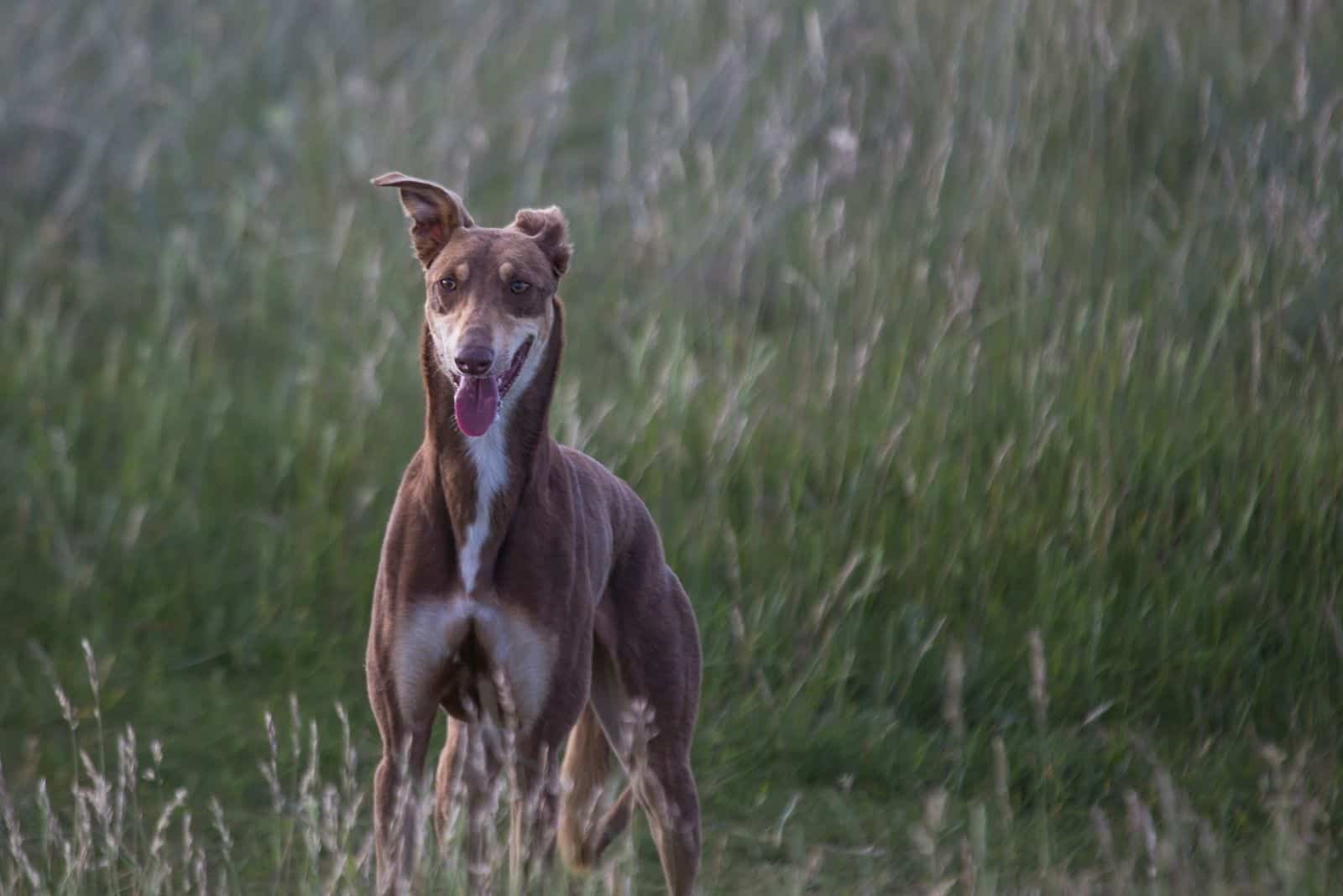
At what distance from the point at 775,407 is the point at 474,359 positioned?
326 cm

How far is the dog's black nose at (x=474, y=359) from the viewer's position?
134 inches

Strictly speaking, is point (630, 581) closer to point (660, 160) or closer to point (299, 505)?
point (299, 505)

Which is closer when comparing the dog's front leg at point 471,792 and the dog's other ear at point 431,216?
the dog's front leg at point 471,792

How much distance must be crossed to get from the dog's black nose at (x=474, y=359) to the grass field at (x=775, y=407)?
1036 millimetres

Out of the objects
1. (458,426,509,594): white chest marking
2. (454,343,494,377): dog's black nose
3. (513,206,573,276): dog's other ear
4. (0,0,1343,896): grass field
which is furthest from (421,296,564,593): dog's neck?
(0,0,1343,896): grass field

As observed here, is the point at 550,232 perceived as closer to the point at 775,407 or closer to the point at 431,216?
the point at 431,216

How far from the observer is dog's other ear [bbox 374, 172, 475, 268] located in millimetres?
3766

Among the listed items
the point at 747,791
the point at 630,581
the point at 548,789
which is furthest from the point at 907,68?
the point at 548,789

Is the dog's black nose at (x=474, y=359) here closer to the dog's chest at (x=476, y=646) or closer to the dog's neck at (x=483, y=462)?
the dog's neck at (x=483, y=462)

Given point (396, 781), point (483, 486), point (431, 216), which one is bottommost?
point (396, 781)

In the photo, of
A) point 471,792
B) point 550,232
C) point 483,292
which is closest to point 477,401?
point 483,292

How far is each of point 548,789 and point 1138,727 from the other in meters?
2.34

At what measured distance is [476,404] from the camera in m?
3.47

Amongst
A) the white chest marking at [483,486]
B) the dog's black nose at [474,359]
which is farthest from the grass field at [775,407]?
the dog's black nose at [474,359]
